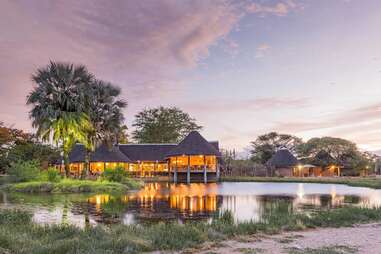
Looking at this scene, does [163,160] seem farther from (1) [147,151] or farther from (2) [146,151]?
(2) [146,151]

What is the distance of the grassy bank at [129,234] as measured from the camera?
8125 mm

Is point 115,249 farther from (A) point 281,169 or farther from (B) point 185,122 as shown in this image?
(B) point 185,122

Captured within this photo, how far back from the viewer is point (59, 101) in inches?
1296

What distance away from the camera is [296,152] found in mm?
78000

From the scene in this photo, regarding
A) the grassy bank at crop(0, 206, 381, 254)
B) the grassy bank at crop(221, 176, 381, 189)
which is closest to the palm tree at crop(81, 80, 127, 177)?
the grassy bank at crop(221, 176, 381, 189)

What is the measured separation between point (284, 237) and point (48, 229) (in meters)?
6.51

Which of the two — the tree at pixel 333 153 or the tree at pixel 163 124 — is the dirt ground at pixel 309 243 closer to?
the tree at pixel 333 153

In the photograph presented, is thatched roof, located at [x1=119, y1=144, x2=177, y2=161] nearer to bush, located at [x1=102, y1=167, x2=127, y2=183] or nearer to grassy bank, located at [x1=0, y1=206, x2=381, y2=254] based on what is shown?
bush, located at [x1=102, y1=167, x2=127, y2=183]

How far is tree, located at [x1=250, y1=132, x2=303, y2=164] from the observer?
248 feet

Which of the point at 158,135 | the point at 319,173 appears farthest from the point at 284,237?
the point at 158,135

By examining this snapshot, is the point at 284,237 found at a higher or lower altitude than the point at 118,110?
lower

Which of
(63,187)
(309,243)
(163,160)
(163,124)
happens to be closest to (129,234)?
(309,243)

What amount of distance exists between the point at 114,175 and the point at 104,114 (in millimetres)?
8287

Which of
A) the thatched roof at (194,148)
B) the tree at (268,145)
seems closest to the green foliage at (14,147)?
the thatched roof at (194,148)
